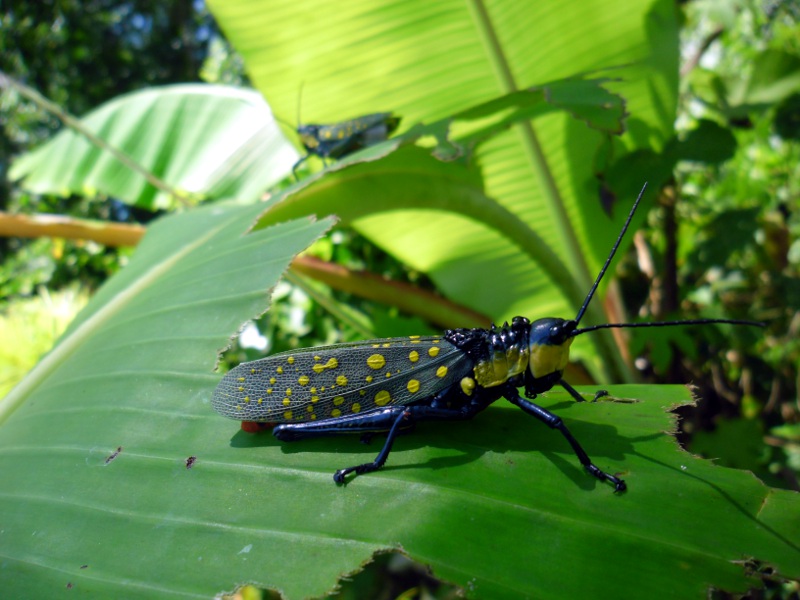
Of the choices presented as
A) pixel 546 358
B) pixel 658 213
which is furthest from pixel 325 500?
pixel 658 213

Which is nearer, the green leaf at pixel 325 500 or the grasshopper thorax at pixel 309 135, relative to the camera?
the green leaf at pixel 325 500

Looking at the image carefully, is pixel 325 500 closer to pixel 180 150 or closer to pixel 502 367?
pixel 502 367

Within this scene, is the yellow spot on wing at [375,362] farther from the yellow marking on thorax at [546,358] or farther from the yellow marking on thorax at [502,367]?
the yellow marking on thorax at [546,358]

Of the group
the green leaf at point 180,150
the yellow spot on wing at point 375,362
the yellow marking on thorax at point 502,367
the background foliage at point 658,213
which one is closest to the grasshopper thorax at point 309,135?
the background foliage at point 658,213

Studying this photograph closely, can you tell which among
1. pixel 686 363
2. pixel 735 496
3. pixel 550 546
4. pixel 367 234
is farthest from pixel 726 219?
pixel 550 546

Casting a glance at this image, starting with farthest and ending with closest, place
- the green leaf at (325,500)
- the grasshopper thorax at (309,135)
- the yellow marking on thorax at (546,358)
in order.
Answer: the grasshopper thorax at (309,135) < the yellow marking on thorax at (546,358) < the green leaf at (325,500)
